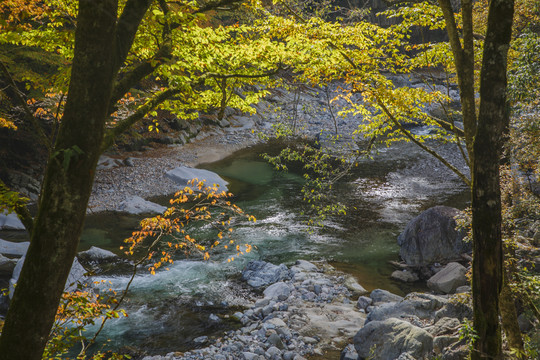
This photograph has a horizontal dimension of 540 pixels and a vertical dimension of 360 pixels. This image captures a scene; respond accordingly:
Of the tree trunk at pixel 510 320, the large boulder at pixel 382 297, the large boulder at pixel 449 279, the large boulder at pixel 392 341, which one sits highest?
the tree trunk at pixel 510 320

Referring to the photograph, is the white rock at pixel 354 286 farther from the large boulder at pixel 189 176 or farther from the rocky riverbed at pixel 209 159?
the large boulder at pixel 189 176

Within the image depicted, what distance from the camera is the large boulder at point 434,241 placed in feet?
34.4

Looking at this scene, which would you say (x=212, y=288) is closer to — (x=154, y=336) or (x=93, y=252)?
(x=154, y=336)

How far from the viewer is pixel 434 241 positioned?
1070cm

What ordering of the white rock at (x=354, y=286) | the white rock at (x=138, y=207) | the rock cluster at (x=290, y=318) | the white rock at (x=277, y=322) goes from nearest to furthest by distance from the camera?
the rock cluster at (x=290, y=318) → the white rock at (x=277, y=322) → the white rock at (x=354, y=286) → the white rock at (x=138, y=207)

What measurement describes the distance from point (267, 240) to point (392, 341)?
22.3ft

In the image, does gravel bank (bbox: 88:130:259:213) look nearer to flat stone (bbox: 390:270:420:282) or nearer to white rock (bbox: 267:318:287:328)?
white rock (bbox: 267:318:287:328)

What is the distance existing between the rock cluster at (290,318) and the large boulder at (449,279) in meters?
1.97

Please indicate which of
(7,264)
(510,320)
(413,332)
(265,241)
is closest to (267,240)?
(265,241)

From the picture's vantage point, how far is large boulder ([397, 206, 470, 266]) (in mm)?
10500

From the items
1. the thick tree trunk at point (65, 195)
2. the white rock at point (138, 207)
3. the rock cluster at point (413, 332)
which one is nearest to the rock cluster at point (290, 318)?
the rock cluster at point (413, 332)

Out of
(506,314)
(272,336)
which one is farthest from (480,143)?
(272,336)

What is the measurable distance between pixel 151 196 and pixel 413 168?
13896mm

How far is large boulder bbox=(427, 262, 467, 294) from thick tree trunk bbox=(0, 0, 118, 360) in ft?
29.6
